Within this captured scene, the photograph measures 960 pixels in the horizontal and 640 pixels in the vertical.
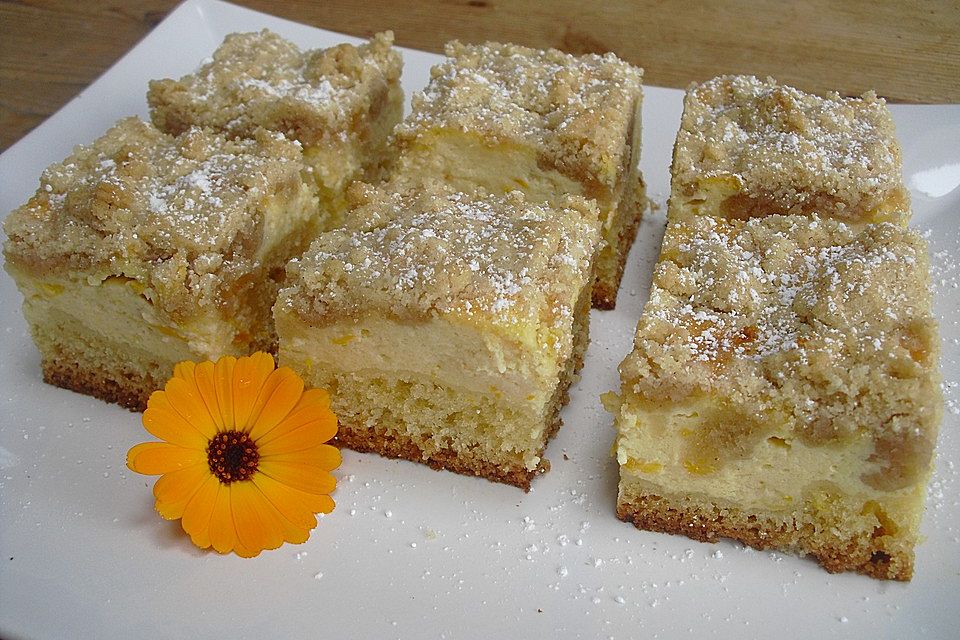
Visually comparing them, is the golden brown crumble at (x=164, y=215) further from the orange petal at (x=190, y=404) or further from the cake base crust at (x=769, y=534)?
the cake base crust at (x=769, y=534)

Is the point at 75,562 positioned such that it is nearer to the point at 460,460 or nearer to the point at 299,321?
the point at 299,321

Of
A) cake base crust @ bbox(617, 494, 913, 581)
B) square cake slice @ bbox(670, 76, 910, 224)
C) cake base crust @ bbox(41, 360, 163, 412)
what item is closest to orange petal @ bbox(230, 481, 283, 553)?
cake base crust @ bbox(41, 360, 163, 412)

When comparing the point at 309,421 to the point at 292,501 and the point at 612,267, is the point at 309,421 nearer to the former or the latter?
the point at 292,501

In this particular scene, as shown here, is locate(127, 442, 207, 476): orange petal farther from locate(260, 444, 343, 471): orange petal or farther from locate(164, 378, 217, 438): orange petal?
locate(260, 444, 343, 471): orange petal

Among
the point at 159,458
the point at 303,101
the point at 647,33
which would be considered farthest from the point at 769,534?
the point at 647,33

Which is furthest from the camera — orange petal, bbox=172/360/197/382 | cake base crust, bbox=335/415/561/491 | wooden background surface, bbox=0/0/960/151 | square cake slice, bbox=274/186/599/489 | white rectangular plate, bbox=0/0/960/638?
wooden background surface, bbox=0/0/960/151

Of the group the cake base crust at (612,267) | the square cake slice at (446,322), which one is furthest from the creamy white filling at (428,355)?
the cake base crust at (612,267)
